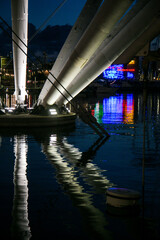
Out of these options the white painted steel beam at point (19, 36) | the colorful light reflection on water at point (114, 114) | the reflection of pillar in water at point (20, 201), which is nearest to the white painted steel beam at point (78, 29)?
the white painted steel beam at point (19, 36)

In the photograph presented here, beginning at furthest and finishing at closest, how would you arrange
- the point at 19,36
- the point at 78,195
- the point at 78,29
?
the point at 19,36 → the point at 78,29 → the point at 78,195

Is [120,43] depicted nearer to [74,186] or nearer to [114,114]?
[74,186]

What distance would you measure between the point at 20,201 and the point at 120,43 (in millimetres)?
10317

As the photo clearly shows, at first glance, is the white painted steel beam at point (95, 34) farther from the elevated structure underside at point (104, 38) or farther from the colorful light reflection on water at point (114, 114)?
the colorful light reflection on water at point (114, 114)

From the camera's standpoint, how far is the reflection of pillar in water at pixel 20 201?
6.00 metres

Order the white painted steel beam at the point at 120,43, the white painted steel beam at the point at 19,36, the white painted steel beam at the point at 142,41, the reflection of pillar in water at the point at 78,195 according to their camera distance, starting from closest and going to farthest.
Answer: the reflection of pillar in water at the point at 78,195
the white painted steel beam at the point at 142,41
the white painted steel beam at the point at 120,43
the white painted steel beam at the point at 19,36

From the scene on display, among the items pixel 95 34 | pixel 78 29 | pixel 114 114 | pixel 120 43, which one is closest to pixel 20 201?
pixel 95 34

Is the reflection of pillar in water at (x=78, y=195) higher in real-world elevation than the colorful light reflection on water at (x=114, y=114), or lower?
lower

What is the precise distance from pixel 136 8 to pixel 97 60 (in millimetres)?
2847

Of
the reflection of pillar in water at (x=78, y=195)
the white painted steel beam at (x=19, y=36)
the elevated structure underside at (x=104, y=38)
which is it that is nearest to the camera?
the reflection of pillar in water at (x=78, y=195)

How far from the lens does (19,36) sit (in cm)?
2230

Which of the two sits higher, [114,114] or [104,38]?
[104,38]

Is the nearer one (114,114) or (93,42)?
(93,42)

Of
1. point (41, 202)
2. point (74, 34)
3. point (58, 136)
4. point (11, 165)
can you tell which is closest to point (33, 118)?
point (58, 136)
